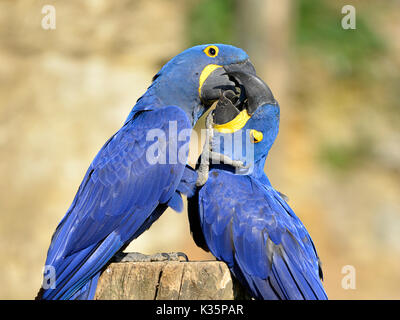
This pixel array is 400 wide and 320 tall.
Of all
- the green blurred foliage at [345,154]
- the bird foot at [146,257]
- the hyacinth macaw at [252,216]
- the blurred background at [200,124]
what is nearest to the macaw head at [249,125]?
the hyacinth macaw at [252,216]

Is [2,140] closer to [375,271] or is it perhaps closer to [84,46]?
[84,46]

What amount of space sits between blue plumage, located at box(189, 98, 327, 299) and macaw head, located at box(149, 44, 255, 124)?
1.33 feet

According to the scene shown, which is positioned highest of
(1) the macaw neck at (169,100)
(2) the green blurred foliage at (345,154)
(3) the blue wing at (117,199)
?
(1) the macaw neck at (169,100)

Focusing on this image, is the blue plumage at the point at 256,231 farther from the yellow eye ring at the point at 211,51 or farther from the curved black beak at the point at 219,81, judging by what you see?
the yellow eye ring at the point at 211,51

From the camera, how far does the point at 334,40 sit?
1118 cm

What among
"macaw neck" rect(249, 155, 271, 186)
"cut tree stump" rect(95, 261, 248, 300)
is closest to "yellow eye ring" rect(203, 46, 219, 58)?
"macaw neck" rect(249, 155, 271, 186)

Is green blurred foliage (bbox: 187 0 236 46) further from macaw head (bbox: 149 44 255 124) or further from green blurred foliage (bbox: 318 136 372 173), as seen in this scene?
macaw head (bbox: 149 44 255 124)

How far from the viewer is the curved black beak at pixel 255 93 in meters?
3.48

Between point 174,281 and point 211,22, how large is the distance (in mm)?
8200

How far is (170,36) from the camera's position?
749cm

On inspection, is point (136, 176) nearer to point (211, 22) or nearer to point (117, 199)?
point (117, 199)

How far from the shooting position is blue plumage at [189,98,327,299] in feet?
9.77

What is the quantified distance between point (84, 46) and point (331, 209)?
18.4ft
